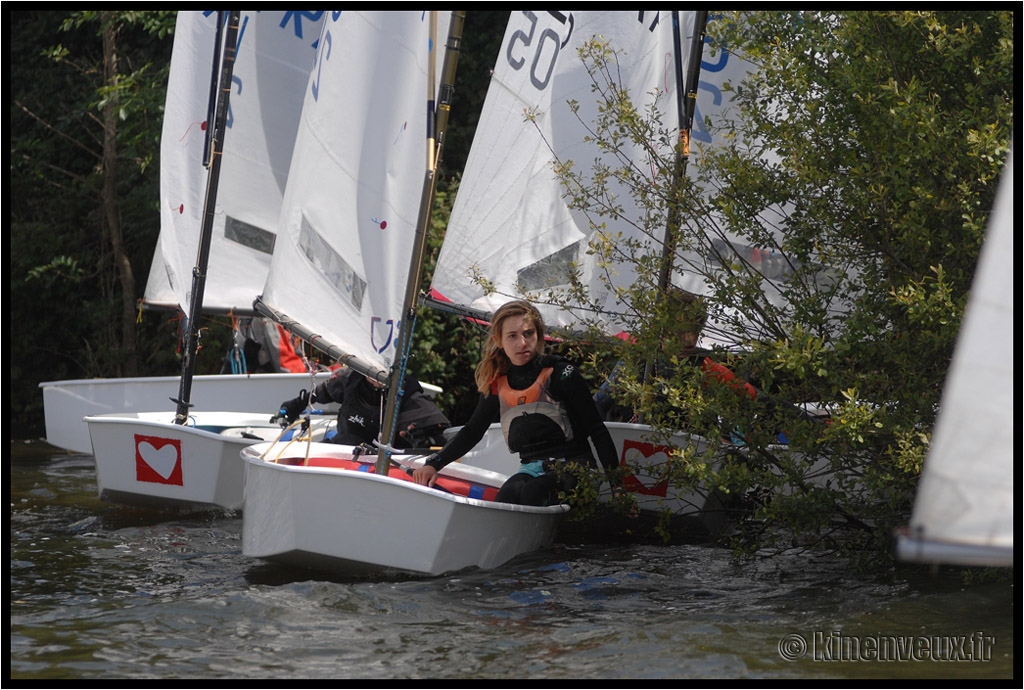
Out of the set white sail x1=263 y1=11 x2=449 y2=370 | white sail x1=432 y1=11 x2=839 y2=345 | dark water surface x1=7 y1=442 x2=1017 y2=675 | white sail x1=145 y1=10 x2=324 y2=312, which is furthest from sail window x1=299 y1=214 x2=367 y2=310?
white sail x1=145 y1=10 x2=324 y2=312

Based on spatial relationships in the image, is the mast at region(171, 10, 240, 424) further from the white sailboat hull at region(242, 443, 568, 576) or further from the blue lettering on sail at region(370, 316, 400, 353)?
the white sailboat hull at region(242, 443, 568, 576)

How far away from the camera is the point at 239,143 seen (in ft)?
26.6

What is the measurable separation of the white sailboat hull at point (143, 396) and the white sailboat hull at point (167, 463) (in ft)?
6.98

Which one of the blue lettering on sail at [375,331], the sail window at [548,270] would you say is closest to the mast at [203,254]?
the blue lettering on sail at [375,331]

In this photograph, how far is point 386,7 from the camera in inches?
208

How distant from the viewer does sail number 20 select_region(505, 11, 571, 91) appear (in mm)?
6121

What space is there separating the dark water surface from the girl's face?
82cm

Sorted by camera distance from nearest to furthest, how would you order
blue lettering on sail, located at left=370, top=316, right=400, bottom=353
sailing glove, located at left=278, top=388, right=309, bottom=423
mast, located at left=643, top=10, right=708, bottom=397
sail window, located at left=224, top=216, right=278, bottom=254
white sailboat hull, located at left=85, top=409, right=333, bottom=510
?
1. mast, located at left=643, top=10, right=708, bottom=397
2. blue lettering on sail, located at left=370, top=316, right=400, bottom=353
3. white sailboat hull, located at left=85, top=409, right=333, bottom=510
4. sailing glove, located at left=278, top=388, right=309, bottom=423
5. sail window, located at left=224, top=216, right=278, bottom=254

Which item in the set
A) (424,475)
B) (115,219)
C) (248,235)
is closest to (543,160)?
(424,475)

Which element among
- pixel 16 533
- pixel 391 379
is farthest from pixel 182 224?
pixel 391 379

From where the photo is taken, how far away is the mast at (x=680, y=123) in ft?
14.9

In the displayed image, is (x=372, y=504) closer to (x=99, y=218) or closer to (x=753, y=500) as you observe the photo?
(x=753, y=500)

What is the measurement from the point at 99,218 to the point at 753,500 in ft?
32.1

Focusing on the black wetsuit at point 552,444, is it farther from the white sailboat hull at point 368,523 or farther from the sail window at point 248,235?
the sail window at point 248,235
